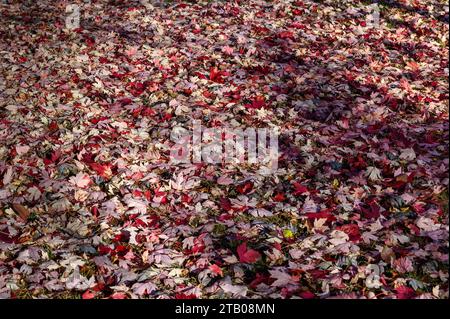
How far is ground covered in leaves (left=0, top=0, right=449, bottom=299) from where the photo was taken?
3.82 meters

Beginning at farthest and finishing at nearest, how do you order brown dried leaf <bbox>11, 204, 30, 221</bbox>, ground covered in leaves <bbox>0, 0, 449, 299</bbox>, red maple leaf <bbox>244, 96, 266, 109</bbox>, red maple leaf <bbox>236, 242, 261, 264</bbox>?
red maple leaf <bbox>244, 96, 266, 109</bbox> < brown dried leaf <bbox>11, 204, 30, 221</bbox> < red maple leaf <bbox>236, 242, 261, 264</bbox> < ground covered in leaves <bbox>0, 0, 449, 299</bbox>

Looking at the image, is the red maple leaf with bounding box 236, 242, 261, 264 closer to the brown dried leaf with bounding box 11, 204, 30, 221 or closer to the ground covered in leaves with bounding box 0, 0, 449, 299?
the ground covered in leaves with bounding box 0, 0, 449, 299

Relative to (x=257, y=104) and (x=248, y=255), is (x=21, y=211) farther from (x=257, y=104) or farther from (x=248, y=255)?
(x=257, y=104)

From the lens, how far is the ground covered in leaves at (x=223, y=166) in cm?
382

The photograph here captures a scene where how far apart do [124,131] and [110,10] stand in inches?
188

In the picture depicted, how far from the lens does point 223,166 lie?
5.16 metres

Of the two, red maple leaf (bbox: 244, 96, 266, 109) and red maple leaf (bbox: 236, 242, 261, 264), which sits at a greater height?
red maple leaf (bbox: 244, 96, 266, 109)

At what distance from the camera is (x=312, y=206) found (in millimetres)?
4496

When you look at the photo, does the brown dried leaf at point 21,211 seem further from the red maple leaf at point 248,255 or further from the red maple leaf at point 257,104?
the red maple leaf at point 257,104

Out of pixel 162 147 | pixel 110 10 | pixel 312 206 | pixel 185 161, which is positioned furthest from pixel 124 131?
pixel 110 10

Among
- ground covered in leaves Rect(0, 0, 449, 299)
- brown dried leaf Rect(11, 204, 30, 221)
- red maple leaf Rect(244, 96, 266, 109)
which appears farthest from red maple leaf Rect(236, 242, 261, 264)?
red maple leaf Rect(244, 96, 266, 109)

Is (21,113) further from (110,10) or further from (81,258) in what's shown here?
(110,10)

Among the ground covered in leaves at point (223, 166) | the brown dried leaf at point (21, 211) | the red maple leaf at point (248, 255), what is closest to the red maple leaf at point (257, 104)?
the ground covered in leaves at point (223, 166)

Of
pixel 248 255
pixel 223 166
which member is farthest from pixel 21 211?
pixel 248 255
